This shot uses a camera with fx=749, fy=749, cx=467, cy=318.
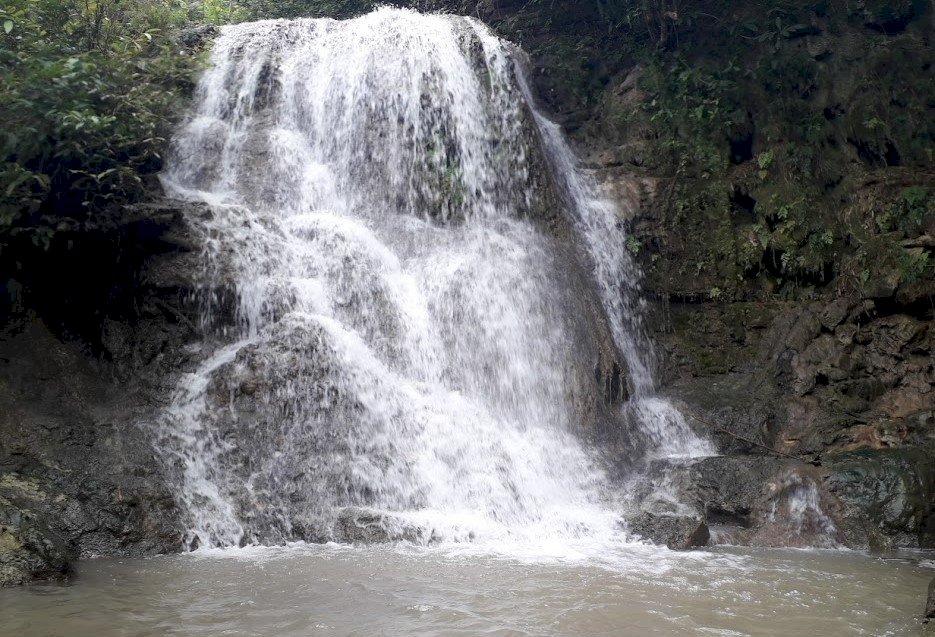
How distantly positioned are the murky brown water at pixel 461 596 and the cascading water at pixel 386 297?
1027mm

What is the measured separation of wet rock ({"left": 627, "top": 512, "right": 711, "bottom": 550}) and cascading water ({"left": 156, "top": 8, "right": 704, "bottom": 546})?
0.34 metres

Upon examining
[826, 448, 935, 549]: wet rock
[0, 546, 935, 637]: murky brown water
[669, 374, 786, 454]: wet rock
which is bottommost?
[0, 546, 935, 637]: murky brown water

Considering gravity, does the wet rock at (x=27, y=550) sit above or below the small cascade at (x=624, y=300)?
below

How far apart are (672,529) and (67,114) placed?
7371mm

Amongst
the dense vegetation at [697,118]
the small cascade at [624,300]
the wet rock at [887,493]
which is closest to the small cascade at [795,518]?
the wet rock at [887,493]

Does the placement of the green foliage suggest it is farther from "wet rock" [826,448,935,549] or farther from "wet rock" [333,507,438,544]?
"wet rock" [826,448,935,549]

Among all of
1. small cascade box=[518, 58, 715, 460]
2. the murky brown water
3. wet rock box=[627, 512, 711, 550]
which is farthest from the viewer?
small cascade box=[518, 58, 715, 460]

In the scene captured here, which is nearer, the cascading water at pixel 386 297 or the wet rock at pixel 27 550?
the wet rock at pixel 27 550

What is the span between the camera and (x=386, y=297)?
30.7ft

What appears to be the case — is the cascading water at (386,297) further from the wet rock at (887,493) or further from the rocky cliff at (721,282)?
the wet rock at (887,493)

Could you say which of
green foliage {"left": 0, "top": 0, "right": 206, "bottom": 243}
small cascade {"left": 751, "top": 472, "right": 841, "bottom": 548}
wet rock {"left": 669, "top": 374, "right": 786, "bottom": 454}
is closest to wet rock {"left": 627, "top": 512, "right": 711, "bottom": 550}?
small cascade {"left": 751, "top": 472, "right": 841, "bottom": 548}

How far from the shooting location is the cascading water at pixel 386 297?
299 inches

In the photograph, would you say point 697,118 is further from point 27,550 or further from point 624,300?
point 27,550

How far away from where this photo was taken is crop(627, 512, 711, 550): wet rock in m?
7.07
